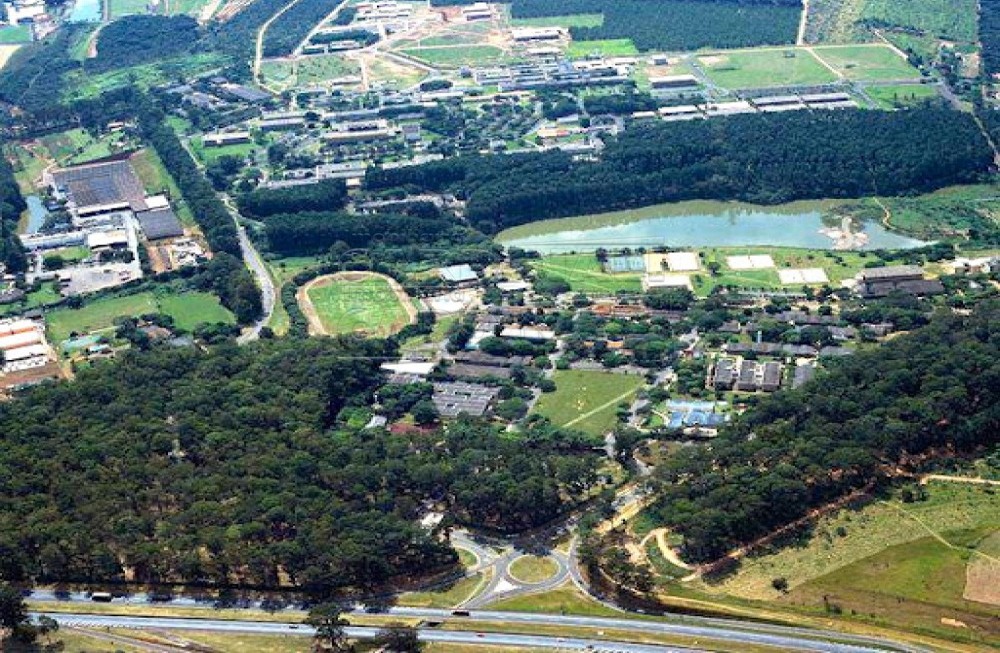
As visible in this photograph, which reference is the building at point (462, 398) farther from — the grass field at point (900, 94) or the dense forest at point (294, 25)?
the dense forest at point (294, 25)

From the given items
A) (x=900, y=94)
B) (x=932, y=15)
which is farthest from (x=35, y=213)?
(x=932, y=15)

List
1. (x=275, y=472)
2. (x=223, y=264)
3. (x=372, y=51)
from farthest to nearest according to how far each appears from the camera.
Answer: (x=372, y=51) < (x=223, y=264) < (x=275, y=472)

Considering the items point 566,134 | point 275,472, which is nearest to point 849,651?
point 275,472

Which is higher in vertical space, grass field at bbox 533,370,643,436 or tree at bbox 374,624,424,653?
tree at bbox 374,624,424,653

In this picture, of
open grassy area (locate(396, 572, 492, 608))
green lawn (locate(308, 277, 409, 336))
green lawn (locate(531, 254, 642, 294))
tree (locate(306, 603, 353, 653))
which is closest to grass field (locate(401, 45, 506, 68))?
green lawn (locate(531, 254, 642, 294))

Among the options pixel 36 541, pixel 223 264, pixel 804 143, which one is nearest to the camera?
pixel 36 541

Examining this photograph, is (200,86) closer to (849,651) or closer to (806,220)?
(806,220)

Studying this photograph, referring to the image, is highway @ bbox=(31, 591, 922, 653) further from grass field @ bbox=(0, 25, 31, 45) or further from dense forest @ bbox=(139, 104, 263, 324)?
grass field @ bbox=(0, 25, 31, 45)
